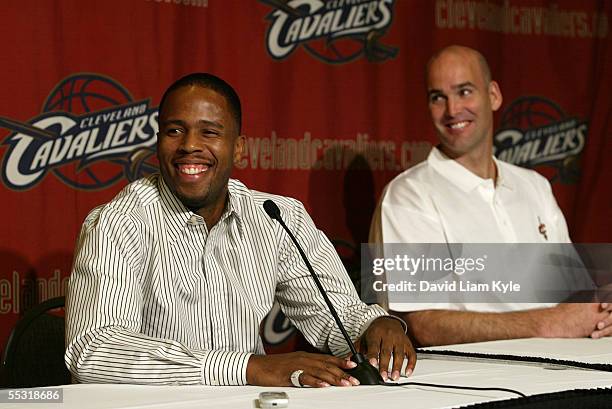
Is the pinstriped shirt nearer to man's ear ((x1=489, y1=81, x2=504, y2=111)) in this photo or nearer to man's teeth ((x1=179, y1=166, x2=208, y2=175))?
man's teeth ((x1=179, y1=166, x2=208, y2=175))

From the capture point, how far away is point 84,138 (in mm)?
3219

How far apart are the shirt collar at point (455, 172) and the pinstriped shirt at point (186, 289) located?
34.0 inches

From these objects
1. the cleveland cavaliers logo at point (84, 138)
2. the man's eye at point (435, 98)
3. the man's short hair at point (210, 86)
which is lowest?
the man's short hair at point (210, 86)

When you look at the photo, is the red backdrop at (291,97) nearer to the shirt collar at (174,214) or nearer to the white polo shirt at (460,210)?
the white polo shirt at (460,210)

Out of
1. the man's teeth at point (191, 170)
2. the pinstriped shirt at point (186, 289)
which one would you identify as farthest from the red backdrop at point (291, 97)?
the man's teeth at point (191, 170)

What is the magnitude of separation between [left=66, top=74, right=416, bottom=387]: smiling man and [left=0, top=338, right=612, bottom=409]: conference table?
6 cm

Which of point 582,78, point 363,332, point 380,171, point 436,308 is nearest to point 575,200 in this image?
point 582,78

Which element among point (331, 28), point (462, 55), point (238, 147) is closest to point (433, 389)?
point (238, 147)

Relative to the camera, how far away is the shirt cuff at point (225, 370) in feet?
6.12

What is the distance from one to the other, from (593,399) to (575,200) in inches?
107

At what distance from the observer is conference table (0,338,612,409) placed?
166 centimetres

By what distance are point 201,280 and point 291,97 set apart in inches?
58.6

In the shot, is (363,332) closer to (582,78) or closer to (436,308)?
(436,308)

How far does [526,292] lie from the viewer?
10.4ft
